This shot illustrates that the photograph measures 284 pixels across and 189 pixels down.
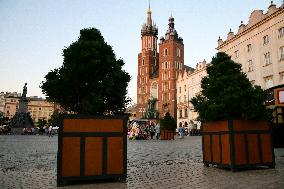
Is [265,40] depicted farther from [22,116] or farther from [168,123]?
[22,116]

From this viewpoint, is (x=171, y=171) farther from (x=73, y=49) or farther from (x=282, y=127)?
(x=282, y=127)

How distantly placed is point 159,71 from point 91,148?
80531mm

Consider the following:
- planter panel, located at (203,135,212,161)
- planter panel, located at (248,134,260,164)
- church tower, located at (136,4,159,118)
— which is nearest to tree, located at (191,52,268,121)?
planter panel, located at (248,134,260,164)

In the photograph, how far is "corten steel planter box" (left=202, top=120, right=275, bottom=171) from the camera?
716 cm

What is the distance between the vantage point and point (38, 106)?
15088 cm

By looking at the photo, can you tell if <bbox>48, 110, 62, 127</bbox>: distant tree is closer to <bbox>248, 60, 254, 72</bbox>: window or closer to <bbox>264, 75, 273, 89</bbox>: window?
<bbox>264, 75, 273, 89</bbox>: window

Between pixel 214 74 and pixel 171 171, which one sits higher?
pixel 214 74

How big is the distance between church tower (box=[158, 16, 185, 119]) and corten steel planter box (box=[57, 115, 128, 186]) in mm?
Answer: 72086

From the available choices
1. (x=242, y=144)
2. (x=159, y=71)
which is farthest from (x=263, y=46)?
(x=159, y=71)

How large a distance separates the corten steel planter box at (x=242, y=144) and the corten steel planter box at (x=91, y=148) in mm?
2867

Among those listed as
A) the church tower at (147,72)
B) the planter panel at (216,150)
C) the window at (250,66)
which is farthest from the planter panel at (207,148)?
the church tower at (147,72)

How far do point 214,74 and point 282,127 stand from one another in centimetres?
837

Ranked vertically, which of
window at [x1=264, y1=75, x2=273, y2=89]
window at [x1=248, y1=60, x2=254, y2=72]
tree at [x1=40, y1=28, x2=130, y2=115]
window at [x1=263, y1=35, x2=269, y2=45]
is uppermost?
window at [x1=263, y1=35, x2=269, y2=45]

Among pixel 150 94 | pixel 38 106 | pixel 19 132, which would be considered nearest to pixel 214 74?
pixel 19 132
